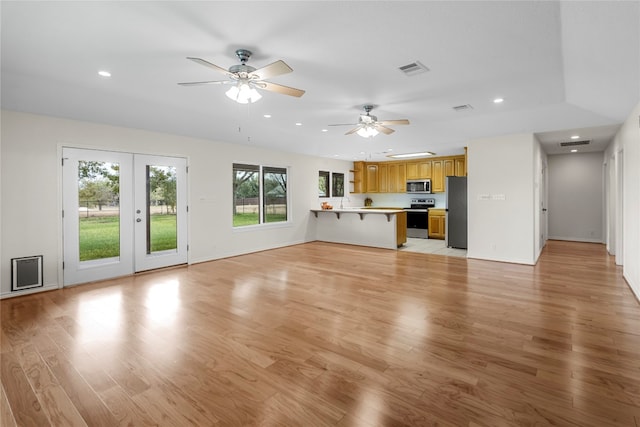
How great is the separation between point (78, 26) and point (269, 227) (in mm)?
5521

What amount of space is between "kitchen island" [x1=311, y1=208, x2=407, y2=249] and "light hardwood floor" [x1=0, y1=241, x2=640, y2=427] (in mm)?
2897

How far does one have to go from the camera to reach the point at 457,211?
23.4 feet

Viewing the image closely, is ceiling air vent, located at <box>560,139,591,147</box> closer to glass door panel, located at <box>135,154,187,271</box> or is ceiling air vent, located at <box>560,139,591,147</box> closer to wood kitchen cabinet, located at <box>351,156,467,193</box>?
wood kitchen cabinet, located at <box>351,156,467,193</box>

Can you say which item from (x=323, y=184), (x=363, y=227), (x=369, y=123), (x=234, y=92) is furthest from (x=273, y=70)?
(x=323, y=184)

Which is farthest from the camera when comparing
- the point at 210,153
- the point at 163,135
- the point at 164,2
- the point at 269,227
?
the point at 269,227

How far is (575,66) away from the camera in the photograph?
289 centimetres

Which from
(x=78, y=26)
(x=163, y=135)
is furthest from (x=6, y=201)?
A: (x=78, y=26)

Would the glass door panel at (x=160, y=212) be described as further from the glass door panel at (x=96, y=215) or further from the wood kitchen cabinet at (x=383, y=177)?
the wood kitchen cabinet at (x=383, y=177)

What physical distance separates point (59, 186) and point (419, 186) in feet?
27.0

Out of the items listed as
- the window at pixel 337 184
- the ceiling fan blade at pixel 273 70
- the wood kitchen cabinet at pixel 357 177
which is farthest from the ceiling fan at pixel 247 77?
the wood kitchen cabinet at pixel 357 177

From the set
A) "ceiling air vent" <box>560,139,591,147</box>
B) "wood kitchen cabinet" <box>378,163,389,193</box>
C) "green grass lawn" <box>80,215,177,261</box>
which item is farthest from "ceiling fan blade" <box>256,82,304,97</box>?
"wood kitchen cabinet" <box>378,163,389,193</box>

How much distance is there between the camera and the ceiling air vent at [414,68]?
2881mm

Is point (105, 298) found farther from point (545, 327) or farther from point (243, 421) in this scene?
point (545, 327)

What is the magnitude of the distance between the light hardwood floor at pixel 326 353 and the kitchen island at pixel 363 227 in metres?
2.90
